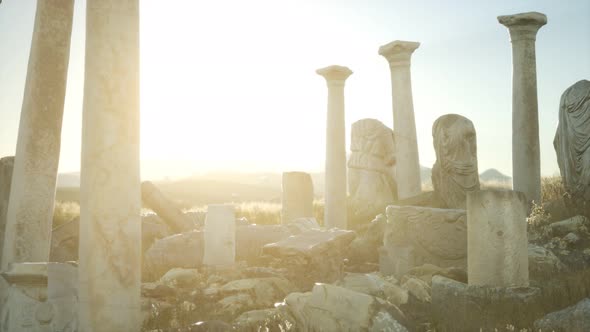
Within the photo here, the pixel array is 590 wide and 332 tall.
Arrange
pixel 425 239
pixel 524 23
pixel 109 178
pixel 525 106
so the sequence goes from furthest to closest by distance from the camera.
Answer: pixel 525 106 < pixel 524 23 < pixel 425 239 < pixel 109 178

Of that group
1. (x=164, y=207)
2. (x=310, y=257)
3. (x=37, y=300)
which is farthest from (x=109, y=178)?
(x=164, y=207)

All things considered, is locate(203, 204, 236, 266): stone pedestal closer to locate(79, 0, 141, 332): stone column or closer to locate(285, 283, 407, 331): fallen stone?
locate(285, 283, 407, 331): fallen stone

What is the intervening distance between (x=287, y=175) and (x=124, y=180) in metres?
11.2

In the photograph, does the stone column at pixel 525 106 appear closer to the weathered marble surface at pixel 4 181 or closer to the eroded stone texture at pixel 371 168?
the eroded stone texture at pixel 371 168

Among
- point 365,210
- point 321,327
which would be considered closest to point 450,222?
point 321,327

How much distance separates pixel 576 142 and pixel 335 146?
21.5 feet

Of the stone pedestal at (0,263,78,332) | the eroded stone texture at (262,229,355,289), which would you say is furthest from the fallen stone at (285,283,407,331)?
the eroded stone texture at (262,229,355,289)

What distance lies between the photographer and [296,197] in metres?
16.7

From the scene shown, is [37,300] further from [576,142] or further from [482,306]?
Result: [576,142]

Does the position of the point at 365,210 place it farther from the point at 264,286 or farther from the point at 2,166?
the point at 2,166

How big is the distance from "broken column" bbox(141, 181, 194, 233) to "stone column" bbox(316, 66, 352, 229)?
13.7ft

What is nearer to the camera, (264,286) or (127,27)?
(127,27)

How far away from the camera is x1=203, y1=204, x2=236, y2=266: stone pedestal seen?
1140 centimetres

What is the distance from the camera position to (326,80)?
1702cm
